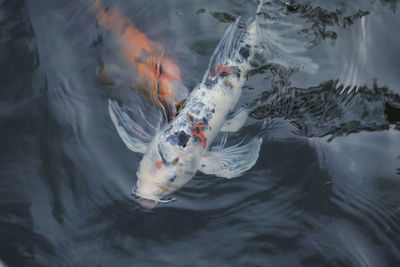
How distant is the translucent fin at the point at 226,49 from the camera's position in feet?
15.2

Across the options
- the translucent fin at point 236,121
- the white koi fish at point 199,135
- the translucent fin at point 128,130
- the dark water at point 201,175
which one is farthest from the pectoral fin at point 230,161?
the translucent fin at point 128,130

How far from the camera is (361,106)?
4.84 m

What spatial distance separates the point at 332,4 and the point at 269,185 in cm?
269

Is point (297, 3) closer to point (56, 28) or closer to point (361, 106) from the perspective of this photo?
point (361, 106)

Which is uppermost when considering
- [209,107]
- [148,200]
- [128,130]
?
[209,107]

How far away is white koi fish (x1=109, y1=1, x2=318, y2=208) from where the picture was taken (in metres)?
4.09

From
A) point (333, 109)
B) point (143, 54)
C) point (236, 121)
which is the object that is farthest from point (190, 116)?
point (333, 109)

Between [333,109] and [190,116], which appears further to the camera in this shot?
[333,109]

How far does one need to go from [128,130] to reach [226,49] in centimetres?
148

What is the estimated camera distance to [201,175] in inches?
172

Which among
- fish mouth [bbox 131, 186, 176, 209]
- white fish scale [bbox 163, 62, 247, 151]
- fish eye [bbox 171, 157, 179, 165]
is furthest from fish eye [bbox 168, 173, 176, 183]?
white fish scale [bbox 163, 62, 247, 151]

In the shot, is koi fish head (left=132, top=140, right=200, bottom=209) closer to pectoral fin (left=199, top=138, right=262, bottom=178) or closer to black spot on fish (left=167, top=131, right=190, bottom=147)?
black spot on fish (left=167, top=131, right=190, bottom=147)

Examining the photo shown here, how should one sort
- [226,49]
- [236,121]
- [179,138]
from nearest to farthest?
1. [179,138]
2. [236,121]
3. [226,49]

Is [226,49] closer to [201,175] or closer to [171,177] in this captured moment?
[201,175]
